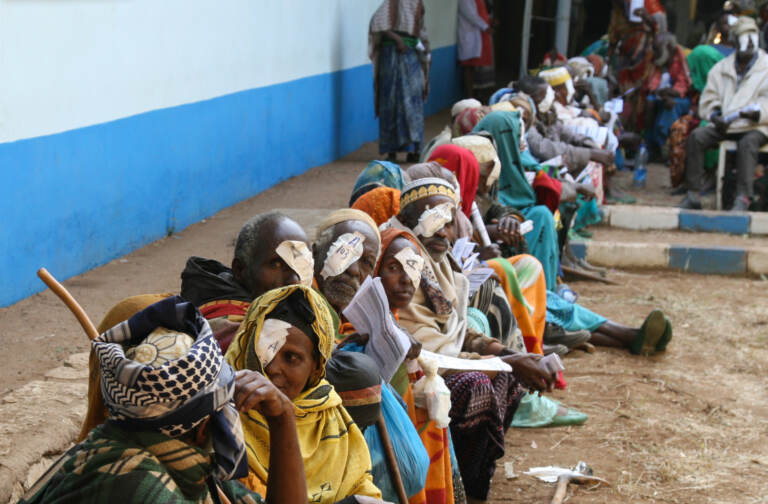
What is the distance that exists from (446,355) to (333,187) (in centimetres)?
556

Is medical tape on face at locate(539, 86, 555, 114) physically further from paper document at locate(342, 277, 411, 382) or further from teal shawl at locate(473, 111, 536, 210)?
paper document at locate(342, 277, 411, 382)

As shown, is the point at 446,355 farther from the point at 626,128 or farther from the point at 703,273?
the point at 626,128

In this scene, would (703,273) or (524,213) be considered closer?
(524,213)

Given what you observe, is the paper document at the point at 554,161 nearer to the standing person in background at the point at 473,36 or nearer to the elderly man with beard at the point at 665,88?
the elderly man with beard at the point at 665,88

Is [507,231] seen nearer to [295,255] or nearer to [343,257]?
[343,257]

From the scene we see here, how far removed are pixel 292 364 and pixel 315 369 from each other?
3.4 inches

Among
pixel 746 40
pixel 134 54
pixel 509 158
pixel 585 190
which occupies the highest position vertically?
pixel 746 40

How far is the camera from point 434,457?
3467 millimetres

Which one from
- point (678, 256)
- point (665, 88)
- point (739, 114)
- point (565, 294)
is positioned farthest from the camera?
point (665, 88)

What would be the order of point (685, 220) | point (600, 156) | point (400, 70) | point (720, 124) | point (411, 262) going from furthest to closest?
point (400, 70)
point (720, 124)
point (685, 220)
point (600, 156)
point (411, 262)

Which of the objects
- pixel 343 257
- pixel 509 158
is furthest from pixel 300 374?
pixel 509 158

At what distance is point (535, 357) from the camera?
407 cm

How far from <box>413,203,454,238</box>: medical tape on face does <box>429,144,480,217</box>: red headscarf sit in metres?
1.37

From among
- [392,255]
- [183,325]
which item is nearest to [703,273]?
[392,255]
